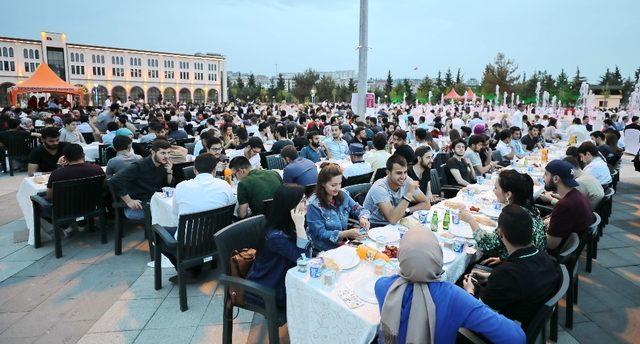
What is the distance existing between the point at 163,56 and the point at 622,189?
7650cm

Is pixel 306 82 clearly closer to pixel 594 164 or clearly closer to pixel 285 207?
pixel 594 164

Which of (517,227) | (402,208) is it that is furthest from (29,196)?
(517,227)

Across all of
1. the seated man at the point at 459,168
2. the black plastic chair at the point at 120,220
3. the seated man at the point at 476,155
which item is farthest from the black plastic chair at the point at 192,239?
the seated man at the point at 476,155

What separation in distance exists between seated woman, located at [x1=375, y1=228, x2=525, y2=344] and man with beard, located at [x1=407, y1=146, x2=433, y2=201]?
352 cm

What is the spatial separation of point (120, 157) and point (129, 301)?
2633 millimetres

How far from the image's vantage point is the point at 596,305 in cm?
399

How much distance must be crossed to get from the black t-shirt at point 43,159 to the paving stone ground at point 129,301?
4.04ft

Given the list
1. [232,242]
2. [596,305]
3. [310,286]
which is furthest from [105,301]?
[596,305]

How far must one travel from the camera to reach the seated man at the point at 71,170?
4.98 meters

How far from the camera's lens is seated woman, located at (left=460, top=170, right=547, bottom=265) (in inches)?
129

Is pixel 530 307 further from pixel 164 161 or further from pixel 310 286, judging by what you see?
pixel 164 161

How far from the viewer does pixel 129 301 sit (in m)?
4.00

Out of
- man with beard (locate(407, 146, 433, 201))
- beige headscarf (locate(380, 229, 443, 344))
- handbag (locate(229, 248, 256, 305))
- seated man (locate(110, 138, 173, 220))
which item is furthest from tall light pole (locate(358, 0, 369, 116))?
beige headscarf (locate(380, 229, 443, 344))

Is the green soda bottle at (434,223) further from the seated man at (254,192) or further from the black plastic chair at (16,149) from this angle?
the black plastic chair at (16,149)
